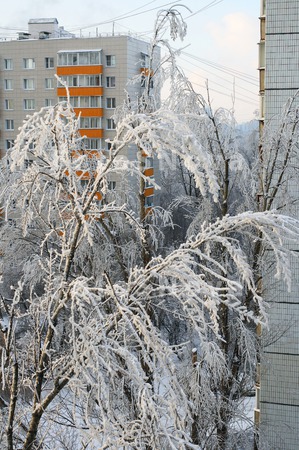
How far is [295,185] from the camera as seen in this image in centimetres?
767

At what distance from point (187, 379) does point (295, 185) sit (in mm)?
2987

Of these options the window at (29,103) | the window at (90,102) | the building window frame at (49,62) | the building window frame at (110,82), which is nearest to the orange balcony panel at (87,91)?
the window at (90,102)

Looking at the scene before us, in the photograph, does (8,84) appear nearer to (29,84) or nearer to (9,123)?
(29,84)

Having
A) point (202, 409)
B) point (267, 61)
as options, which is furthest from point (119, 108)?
point (202, 409)

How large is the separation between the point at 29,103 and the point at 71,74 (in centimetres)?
288

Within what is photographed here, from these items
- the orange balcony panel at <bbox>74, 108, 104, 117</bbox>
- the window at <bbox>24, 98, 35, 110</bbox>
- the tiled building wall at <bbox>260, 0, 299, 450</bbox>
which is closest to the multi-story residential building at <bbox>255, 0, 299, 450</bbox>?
the tiled building wall at <bbox>260, 0, 299, 450</bbox>

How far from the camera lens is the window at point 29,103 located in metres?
26.6

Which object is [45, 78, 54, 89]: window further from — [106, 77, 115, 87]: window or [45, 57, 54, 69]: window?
[106, 77, 115, 87]: window

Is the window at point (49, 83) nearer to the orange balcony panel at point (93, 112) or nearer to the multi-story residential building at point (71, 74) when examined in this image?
the multi-story residential building at point (71, 74)

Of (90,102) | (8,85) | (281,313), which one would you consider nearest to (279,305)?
(281,313)

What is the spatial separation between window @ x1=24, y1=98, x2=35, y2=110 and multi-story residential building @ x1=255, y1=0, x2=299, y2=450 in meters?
20.3

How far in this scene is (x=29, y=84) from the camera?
87.4ft

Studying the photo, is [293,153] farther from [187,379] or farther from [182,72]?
[187,379]

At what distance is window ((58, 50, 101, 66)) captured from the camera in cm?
2481
